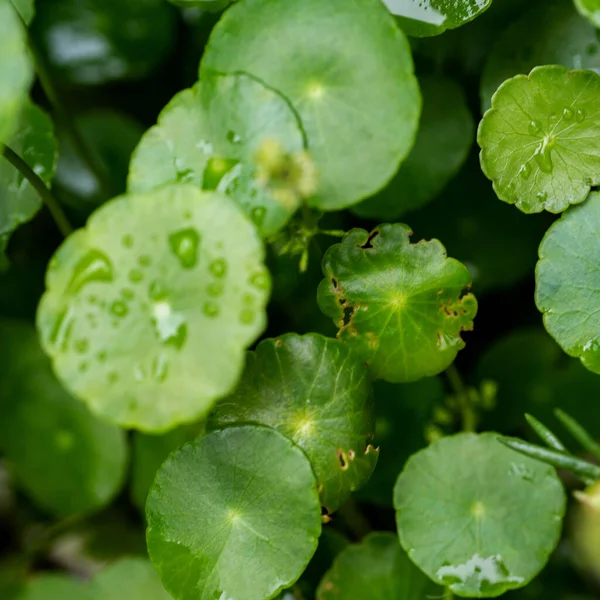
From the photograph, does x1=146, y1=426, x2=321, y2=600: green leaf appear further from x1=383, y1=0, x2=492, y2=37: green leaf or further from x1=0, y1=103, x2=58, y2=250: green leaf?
x1=383, y1=0, x2=492, y2=37: green leaf

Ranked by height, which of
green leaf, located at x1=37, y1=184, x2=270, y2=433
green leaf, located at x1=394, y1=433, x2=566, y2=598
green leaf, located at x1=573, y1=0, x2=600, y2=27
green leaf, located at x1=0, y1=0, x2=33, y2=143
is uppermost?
green leaf, located at x1=0, y1=0, x2=33, y2=143

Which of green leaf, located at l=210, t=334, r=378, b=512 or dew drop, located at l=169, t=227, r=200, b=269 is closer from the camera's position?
dew drop, located at l=169, t=227, r=200, b=269

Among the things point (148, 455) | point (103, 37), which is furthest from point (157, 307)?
point (103, 37)

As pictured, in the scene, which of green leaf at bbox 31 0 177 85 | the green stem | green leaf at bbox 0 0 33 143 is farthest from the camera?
green leaf at bbox 31 0 177 85

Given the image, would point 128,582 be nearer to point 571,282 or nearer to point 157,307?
point 157,307

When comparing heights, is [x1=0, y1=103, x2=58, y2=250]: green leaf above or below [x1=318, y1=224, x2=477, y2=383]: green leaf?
above

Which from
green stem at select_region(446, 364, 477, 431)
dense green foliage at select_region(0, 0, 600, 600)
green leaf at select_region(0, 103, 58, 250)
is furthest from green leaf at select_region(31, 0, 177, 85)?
green stem at select_region(446, 364, 477, 431)

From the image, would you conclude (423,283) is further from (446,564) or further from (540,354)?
(540,354)
